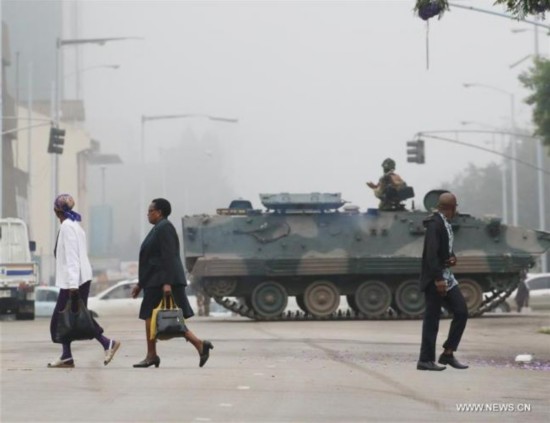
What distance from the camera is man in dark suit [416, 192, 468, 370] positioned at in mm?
13406

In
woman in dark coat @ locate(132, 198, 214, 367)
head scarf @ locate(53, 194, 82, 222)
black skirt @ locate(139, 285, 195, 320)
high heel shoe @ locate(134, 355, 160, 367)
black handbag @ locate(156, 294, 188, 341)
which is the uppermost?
head scarf @ locate(53, 194, 82, 222)

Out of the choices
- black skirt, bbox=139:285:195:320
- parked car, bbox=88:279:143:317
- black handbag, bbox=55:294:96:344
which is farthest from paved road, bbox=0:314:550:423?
parked car, bbox=88:279:143:317

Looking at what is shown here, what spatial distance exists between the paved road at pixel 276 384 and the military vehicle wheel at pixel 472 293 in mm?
9213

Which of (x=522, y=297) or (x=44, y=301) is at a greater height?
(x=44, y=301)

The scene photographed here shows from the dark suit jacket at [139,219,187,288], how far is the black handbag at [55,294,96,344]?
664mm

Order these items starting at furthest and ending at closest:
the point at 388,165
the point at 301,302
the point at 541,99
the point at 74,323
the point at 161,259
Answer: the point at 541,99 < the point at 301,302 < the point at 388,165 < the point at 74,323 < the point at 161,259

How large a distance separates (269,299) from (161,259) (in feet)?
50.2

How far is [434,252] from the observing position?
528 inches

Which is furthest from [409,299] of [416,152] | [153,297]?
[153,297]

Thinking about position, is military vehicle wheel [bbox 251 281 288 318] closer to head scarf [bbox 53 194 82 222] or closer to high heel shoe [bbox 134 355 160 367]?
high heel shoe [bbox 134 355 160 367]

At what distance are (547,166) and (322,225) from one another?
206 ft

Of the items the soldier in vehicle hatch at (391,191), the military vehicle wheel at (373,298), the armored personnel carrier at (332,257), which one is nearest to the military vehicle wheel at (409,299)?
the armored personnel carrier at (332,257)

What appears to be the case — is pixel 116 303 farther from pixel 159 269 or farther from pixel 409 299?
pixel 159 269

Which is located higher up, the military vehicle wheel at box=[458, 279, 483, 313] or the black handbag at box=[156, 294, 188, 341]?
the black handbag at box=[156, 294, 188, 341]
